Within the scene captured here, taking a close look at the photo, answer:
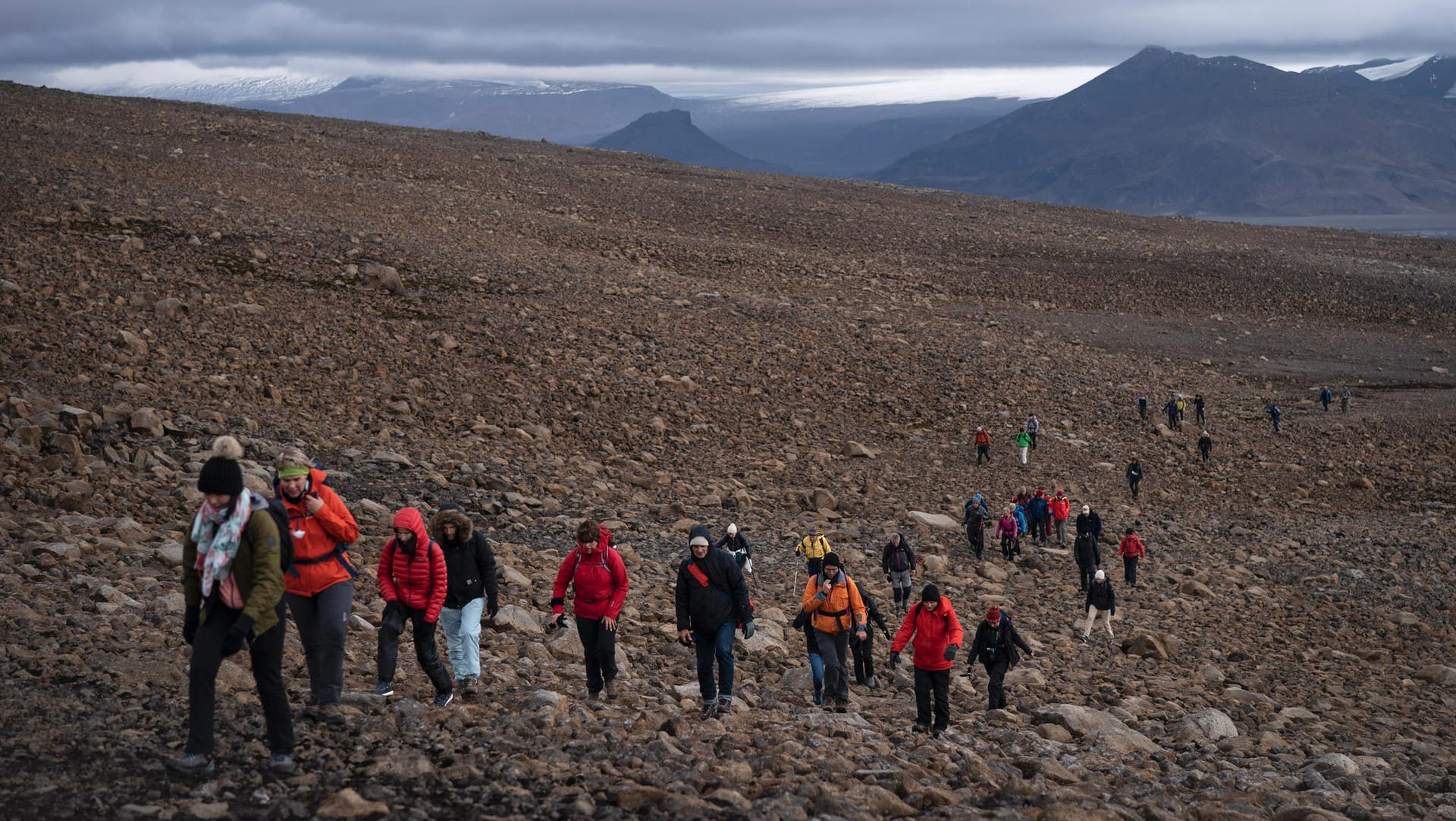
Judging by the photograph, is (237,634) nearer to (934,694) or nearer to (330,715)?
(330,715)

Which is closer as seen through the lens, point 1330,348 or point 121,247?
point 121,247

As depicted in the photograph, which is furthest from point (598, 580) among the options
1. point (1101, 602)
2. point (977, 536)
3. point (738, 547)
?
point (977, 536)

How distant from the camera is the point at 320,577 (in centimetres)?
806

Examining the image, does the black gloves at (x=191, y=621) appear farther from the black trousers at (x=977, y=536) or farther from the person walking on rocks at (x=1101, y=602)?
the black trousers at (x=977, y=536)

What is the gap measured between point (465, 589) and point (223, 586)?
2.81m

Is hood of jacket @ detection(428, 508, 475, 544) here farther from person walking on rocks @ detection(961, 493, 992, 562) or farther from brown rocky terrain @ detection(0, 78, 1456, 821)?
person walking on rocks @ detection(961, 493, 992, 562)

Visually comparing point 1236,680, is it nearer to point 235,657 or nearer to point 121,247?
point 235,657

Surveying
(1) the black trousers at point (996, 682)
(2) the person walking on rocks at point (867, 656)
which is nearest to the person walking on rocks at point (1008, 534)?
(2) the person walking on rocks at point (867, 656)

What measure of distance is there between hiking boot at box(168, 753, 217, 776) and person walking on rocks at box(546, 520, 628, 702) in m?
3.41

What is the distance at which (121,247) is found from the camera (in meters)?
26.6

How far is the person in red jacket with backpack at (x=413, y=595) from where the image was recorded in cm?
873

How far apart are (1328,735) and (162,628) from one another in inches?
496

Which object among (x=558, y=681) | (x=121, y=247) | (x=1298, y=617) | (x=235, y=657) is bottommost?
(x=1298, y=617)

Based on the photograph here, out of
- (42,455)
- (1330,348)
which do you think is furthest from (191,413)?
(1330,348)
